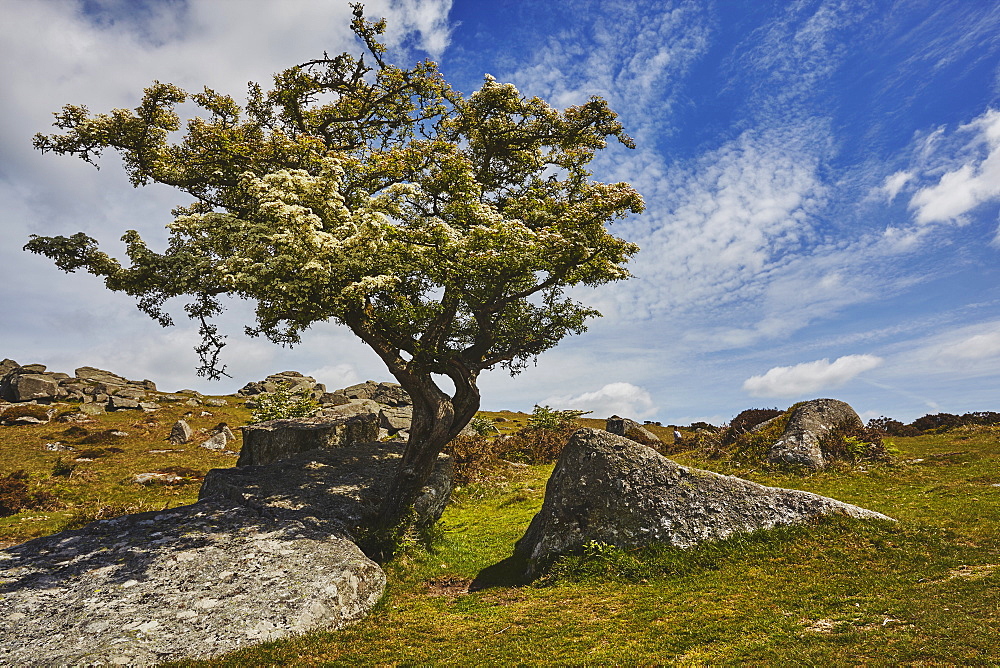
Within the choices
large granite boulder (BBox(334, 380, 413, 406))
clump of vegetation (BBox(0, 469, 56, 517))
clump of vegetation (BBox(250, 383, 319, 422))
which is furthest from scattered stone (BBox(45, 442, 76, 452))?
large granite boulder (BBox(334, 380, 413, 406))

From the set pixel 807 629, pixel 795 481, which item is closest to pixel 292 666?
pixel 807 629

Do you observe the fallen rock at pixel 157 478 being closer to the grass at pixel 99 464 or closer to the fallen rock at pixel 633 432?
the grass at pixel 99 464

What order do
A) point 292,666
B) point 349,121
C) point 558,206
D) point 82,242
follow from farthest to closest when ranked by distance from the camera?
point 349,121, point 558,206, point 82,242, point 292,666

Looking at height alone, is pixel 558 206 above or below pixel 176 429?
above

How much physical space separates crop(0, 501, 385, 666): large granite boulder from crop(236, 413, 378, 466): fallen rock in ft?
34.8

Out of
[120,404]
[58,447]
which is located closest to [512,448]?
[58,447]

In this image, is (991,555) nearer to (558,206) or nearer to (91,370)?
(558,206)

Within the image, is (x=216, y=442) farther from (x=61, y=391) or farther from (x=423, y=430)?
(x=61, y=391)

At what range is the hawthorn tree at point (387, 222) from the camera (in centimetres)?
1736

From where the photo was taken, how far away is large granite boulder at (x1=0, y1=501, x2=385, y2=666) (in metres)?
11.5

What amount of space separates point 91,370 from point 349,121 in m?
104

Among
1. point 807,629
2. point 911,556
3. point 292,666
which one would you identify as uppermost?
point 911,556

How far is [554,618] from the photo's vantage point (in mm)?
12477

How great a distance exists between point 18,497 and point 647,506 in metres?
35.2
